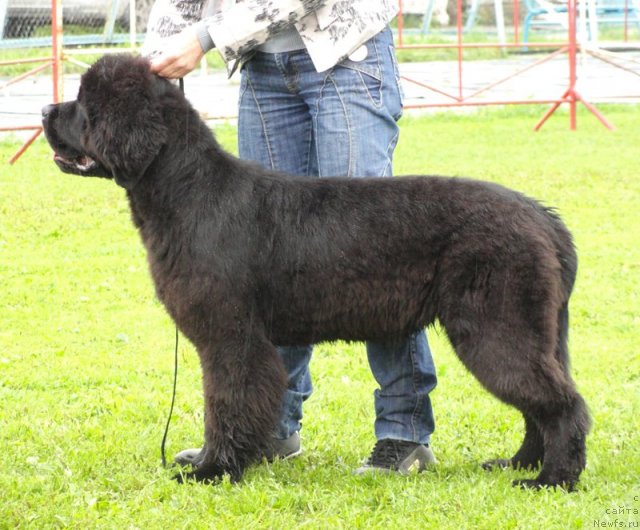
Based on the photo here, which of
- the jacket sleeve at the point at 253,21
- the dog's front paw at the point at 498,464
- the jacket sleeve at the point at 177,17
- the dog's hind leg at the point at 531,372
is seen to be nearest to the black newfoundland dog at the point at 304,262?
the dog's hind leg at the point at 531,372

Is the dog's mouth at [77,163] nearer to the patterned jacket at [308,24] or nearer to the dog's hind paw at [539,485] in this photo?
the patterned jacket at [308,24]

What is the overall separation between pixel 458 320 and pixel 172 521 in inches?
52.7

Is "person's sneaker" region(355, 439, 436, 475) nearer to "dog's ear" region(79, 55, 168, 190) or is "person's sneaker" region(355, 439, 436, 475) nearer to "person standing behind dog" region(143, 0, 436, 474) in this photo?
"person standing behind dog" region(143, 0, 436, 474)

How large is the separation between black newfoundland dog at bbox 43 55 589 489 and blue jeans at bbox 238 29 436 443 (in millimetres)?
236

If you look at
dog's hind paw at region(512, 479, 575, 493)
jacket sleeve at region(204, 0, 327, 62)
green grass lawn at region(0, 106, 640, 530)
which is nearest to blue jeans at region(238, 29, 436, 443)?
jacket sleeve at region(204, 0, 327, 62)

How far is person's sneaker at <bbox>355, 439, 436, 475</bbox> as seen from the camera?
4.58 m

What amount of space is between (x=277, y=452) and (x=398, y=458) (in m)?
0.56

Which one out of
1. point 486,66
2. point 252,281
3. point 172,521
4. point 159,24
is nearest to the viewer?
point 172,521

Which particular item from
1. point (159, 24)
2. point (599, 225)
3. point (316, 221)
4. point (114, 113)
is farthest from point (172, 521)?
point (599, 225)

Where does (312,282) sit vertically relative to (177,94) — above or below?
below

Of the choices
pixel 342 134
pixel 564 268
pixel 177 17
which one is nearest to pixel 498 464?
pixel 564 268

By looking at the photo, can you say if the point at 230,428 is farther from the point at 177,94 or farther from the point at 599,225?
the point at 599,225

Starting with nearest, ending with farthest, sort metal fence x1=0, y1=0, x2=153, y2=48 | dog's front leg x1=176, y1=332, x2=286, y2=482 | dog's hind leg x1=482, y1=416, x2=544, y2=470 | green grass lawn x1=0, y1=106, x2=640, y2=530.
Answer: green grass lawn x1=0, y1=106, x2=640, y2=530 → dog's front leg x1=176, y1=332, x2=286, y2=482 → dog's hind leg x1=482, y1=416, x2=544, y2=470 → metal fence x1=0, y1=0, x2=153, y2=48

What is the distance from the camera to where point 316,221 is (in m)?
4.35
